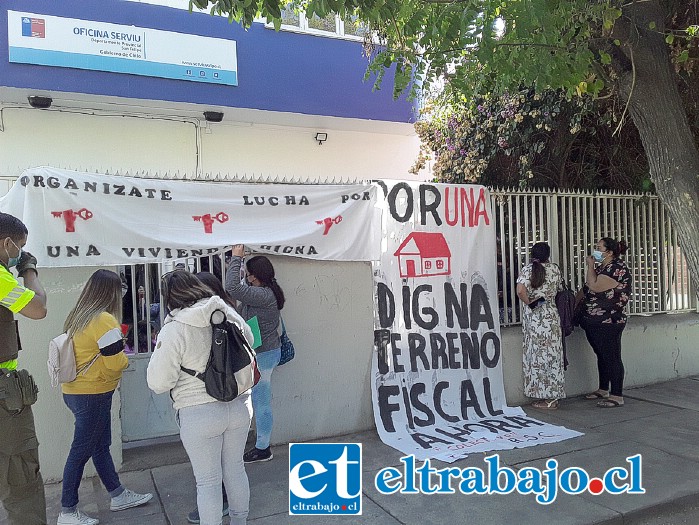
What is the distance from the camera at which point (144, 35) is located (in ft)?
28.3

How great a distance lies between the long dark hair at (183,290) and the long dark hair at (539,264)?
3934 mm

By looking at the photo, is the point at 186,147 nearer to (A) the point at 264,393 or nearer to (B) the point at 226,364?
(A) the point at 264,393

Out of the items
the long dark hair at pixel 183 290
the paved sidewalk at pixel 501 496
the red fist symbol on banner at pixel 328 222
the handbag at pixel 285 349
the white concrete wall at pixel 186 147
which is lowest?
the paved sidewalk at pixel 501 496

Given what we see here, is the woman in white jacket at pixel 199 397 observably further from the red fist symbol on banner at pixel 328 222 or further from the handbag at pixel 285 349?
the red fist symbol on banner at pixel 328 222

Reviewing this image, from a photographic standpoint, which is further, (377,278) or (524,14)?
(377,278)

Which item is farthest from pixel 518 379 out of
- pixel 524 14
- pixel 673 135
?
pixel 524 14

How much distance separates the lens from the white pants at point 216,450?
A: 3137 millimetres

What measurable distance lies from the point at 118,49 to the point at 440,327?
633 cm

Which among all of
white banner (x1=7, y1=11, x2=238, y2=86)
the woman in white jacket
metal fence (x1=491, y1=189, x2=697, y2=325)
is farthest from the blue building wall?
the woman in white jacket

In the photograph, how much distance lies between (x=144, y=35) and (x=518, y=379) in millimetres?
7279

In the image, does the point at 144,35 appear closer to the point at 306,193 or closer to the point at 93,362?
the point at 306,193

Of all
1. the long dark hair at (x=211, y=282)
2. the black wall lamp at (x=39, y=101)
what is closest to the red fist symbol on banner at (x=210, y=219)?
the long dark hair at (x=211, y=282)

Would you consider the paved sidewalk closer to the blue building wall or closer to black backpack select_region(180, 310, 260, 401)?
black backpack select_region(180, 310, 260, 401)

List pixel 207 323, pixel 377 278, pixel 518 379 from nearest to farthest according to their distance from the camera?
pixel 207 323, pixel 377 278, pixel 518 379
